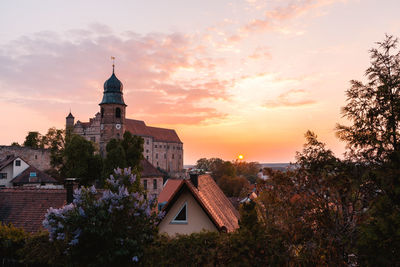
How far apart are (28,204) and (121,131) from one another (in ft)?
156

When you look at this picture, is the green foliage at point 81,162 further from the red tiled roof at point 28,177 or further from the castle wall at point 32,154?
the castle wall at point 32,154

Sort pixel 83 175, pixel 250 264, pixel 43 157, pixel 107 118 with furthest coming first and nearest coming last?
pixel 43 157
pixel 107 118
pixel 83 175
pixel 250 264

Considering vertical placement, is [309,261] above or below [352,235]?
below

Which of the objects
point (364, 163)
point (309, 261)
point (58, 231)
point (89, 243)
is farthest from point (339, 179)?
point (58, 231)

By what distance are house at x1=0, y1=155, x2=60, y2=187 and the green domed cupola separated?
63.7 feet

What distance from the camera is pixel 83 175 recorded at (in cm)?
4972

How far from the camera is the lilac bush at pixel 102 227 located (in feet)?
29.4

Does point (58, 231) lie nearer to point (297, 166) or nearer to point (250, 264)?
point (250, 264)

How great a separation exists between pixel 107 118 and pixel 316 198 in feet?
201

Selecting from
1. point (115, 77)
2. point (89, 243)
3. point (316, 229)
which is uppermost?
point (115, 77)

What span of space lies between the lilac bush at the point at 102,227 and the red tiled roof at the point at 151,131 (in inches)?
3940

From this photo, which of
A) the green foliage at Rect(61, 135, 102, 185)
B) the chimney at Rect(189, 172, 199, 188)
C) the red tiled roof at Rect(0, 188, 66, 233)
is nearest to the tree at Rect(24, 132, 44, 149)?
the green foliage at Rect(61, 135, 102, 185)

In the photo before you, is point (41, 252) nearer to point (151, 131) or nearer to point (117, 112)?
point (117, 112)

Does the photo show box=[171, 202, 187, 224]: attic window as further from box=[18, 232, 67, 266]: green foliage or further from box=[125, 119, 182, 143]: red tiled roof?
box=[125, 119, 182, 143]: red tiled roof
